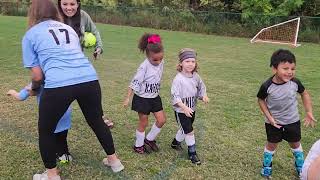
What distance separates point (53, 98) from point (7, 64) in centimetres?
740

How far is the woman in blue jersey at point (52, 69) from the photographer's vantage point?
3.54m

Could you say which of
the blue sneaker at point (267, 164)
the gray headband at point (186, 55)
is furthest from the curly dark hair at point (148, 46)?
the blue sneaker at point (267, 164)

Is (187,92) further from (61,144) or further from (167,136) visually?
(61,144)

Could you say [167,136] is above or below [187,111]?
below

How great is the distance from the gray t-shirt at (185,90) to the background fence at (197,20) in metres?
17.6

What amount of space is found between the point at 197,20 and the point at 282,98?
69.1ft

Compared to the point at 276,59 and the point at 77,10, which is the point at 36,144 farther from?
the point at 276,59

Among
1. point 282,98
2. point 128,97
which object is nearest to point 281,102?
point 282,98

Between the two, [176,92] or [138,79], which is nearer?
[176,92]

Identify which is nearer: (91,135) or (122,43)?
(91,135)

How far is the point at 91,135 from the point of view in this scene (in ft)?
17.2

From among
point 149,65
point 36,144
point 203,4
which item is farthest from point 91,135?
point 203,4

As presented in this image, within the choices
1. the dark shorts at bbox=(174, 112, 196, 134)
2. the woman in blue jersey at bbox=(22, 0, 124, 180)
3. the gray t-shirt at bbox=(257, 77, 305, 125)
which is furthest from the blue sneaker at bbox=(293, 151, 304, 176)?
the woman in blue jersey at bbox=(22, 0, 124, 180)

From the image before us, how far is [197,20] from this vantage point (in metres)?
24.6
